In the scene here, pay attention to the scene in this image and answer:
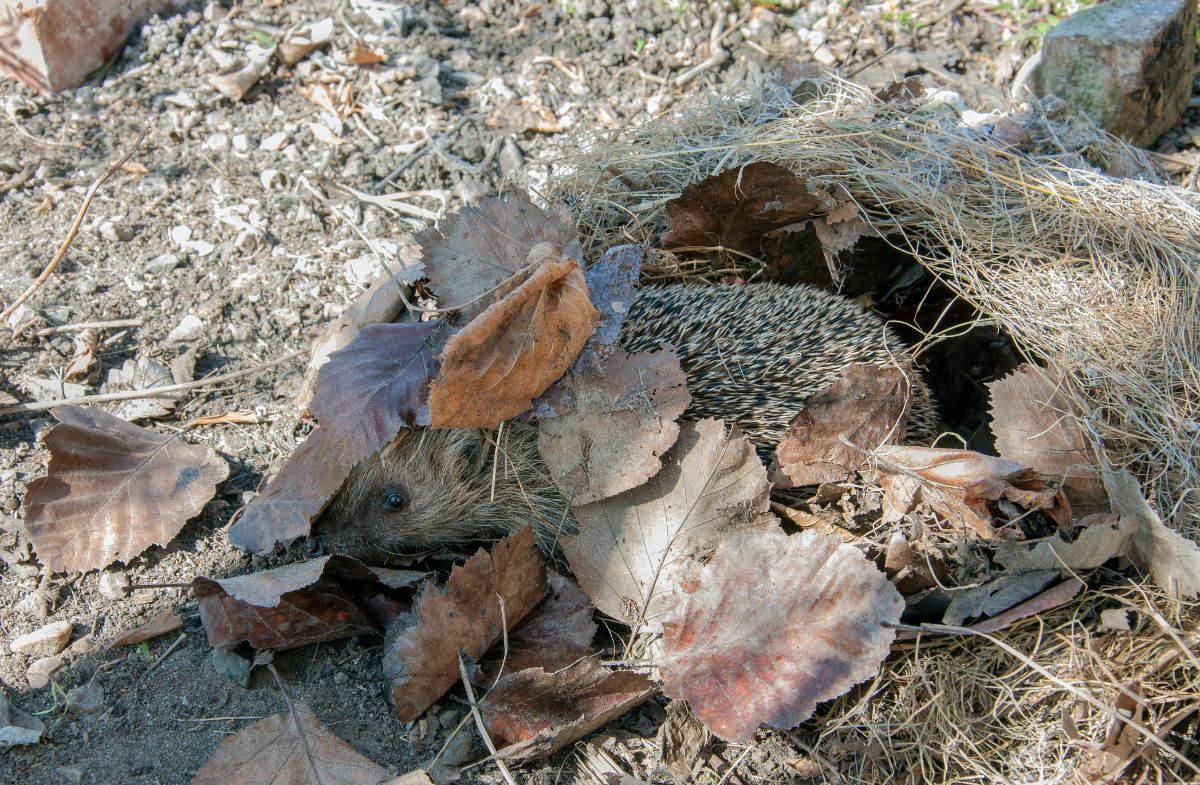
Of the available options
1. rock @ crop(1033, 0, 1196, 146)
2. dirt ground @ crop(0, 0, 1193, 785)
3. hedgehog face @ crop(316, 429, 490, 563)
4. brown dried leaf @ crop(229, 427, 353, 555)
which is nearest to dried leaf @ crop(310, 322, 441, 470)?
brown dried leaf @ crop(229, 427, 353, 555)

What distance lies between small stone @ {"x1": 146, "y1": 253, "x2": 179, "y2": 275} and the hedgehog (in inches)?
62.2

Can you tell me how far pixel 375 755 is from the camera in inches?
112

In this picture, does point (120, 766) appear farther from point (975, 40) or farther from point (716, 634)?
point (975, 40)

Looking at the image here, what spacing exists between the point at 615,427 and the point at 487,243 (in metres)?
0.85

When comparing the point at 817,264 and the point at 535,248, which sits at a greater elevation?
the point at 535,248

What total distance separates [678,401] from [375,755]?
1.50 meters

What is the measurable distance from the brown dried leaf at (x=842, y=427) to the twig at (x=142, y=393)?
6.86ft

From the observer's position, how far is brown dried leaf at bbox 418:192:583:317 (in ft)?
11.1

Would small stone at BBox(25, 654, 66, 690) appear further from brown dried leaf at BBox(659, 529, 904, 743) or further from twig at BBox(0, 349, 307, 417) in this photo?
brown dried leaf at BBox(659, 529, 904, 743)

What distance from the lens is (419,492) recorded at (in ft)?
12.2

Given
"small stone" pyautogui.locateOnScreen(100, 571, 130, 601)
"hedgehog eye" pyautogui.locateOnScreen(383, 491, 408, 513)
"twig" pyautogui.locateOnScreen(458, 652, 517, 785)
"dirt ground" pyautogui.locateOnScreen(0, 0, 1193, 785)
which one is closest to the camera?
"twig" pyautogui.locateOnScreen(458, 652, 517, 785)

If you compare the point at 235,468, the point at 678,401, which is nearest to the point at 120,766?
the point at 235,468

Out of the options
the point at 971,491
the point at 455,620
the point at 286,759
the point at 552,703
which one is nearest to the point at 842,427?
the point at 971,491

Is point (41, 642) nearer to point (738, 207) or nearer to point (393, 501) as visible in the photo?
point (393, 501)
